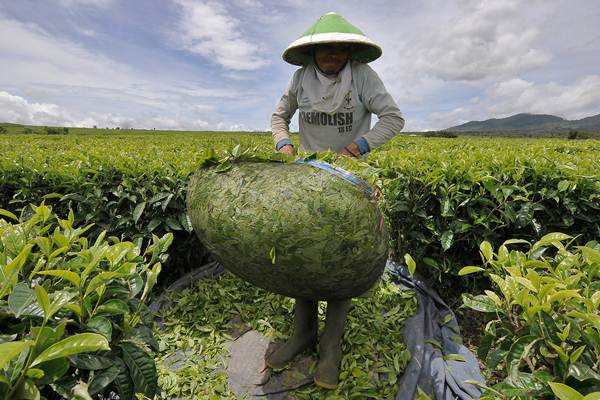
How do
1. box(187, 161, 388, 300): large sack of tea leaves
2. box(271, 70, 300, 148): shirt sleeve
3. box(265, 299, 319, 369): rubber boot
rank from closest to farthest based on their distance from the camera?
box(187, 161, 388, 300): large sack of tea leaves, box(265, 299, 319, 369): rubber boot, box(271, 70, 300, 148): shirt sleeve

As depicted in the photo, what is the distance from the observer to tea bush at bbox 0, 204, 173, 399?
2.58 feet

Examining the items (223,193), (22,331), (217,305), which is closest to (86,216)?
(217,305)

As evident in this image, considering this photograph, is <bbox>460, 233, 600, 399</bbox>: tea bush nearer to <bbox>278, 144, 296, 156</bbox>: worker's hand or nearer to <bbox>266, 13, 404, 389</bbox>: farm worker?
<bbox>266, 13, 404, 389</bbox>: farm worker

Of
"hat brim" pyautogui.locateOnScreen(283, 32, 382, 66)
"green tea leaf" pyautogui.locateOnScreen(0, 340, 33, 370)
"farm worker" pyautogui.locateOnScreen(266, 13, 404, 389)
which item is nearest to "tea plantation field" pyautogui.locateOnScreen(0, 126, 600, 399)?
"green tea leaf" pyautogui.locateOnScreen(0, 340, 33, 370)

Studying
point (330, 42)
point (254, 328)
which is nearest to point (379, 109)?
point (330, 42)

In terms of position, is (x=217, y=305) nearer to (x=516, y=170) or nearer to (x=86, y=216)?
(x=86, y=216)

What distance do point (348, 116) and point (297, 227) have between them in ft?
5.35

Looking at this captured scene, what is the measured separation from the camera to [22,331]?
905 mm

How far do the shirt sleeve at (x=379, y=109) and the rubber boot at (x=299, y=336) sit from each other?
4.22 feet

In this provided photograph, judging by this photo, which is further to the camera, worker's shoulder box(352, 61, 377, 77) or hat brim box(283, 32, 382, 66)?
worker's shoulder box(352, 61, 377, 77)

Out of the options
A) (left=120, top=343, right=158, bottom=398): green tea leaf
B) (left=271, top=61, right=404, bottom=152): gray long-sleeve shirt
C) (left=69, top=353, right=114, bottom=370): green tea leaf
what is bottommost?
(left=120, top=343, right=158, bottom=398): green tea leaf

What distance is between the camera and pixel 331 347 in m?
2.20

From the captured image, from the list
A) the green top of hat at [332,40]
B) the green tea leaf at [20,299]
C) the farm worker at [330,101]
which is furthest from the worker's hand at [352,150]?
the green tea leaf at [20,299]

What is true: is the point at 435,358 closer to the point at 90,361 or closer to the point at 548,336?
the point at 548,336
